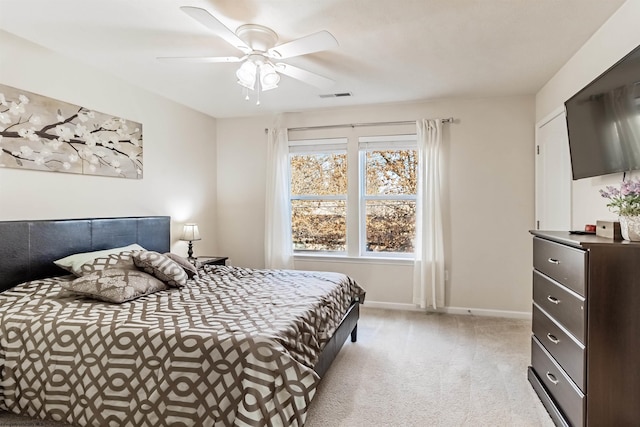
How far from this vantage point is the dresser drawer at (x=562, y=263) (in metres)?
1.70

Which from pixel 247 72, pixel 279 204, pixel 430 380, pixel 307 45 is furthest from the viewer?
pixel 279 204

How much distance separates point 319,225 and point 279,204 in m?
0.60

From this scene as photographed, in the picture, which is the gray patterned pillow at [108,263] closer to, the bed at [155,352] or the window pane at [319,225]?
the bed at [155,352]

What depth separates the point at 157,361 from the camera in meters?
1.67

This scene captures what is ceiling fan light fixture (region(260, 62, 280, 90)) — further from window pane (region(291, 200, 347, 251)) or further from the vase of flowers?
window pane (region(291, 200, 347, 251))

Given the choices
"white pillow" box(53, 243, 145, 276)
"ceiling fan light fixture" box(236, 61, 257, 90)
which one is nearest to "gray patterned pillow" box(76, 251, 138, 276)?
"white pillow" box(53, 243, 145, 276)

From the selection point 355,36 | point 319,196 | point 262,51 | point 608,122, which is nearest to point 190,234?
point 319,196

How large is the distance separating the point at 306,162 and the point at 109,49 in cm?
251

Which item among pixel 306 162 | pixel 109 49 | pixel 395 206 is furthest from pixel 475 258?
pixel 109 49

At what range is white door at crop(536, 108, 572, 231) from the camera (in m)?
3.02

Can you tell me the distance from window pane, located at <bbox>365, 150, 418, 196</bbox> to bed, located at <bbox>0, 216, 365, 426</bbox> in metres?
2.23

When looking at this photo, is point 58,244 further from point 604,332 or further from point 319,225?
point 604,332

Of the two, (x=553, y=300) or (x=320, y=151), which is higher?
(x=320, y=151)

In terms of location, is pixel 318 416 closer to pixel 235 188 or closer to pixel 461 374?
pixel 461 374
